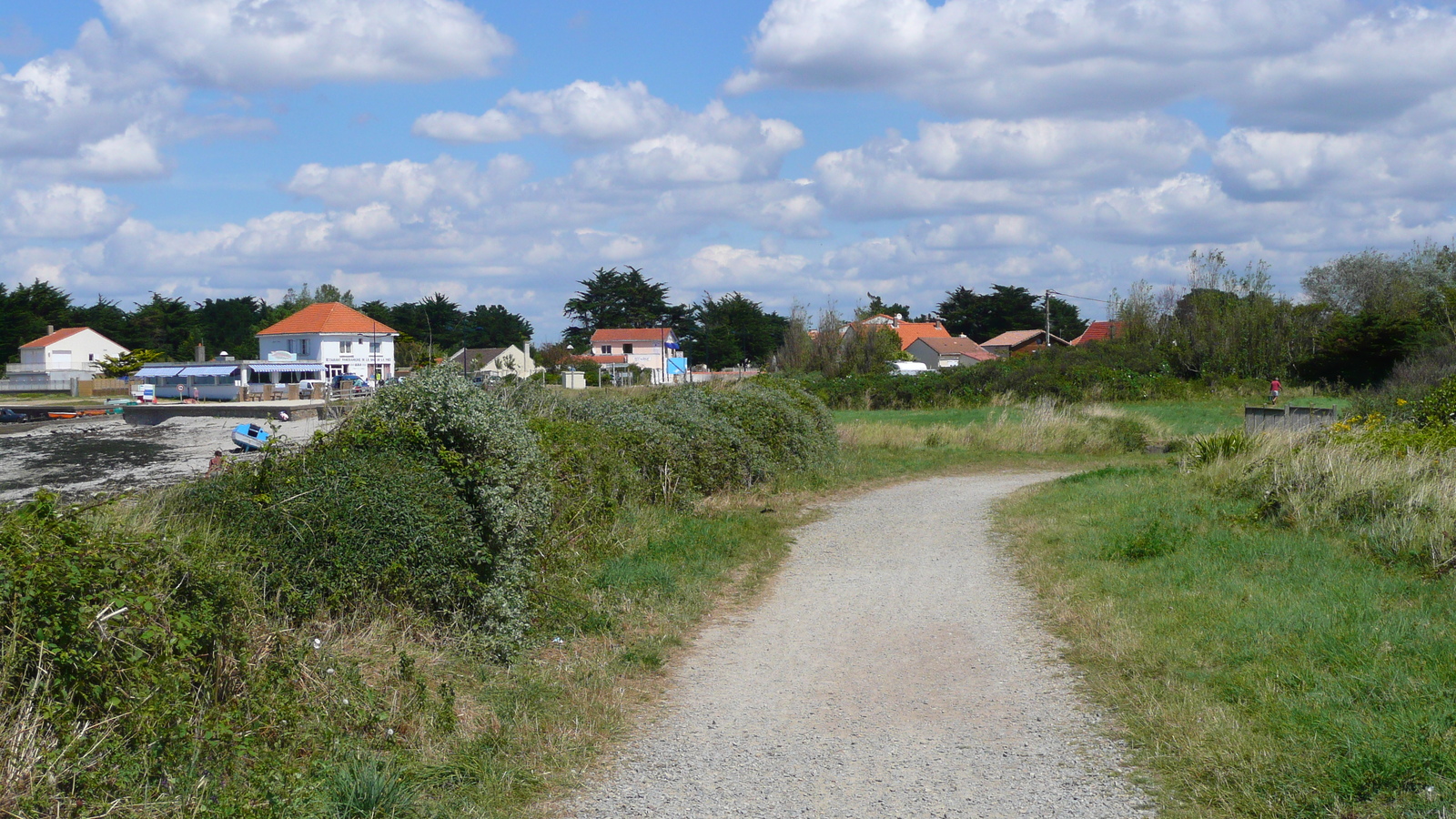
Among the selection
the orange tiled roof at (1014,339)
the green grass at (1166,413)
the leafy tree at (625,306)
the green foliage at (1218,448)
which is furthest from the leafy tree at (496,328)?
the green foliage at (1218,448)

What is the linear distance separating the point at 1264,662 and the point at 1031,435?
20195 mm

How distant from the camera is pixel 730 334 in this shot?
9669 centimetres

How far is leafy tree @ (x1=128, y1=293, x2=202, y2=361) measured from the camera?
92.2 meters

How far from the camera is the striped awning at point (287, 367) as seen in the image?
2793 inches

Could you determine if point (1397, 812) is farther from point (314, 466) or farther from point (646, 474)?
point (646, 474)

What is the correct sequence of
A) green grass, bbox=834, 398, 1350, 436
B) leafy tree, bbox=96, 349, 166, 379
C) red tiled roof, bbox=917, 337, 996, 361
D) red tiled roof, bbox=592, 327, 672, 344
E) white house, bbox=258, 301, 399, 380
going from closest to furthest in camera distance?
green grass, bbox=834, 398, 1350, 436 < leafy tree, bbox=96, 349, 166, 379 < white house, bbox=258, 301, 399, 380 < red tiled roof, bbox=917, 337, 996, 361 < red tiled roof, bbox=592, 327, 672, 344

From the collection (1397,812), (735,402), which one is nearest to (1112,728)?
(1397,812)

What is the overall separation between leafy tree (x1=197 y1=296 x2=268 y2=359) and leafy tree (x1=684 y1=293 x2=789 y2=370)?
40019mm

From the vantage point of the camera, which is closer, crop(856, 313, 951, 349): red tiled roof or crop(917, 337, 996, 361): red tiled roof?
crop(917, 337, 996, 361): red tiled roof

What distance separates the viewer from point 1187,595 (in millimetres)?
8438

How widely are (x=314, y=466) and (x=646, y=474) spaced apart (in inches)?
278

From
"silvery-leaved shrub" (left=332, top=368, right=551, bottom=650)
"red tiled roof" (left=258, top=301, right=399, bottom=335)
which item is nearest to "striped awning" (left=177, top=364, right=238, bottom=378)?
"red tiled roof" (left=258, top=301, right=399, bottom=335)

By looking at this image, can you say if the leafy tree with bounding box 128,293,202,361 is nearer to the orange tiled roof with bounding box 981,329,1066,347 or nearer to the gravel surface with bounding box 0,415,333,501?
the orange tiled roof with bounding box 981,329,1066,347

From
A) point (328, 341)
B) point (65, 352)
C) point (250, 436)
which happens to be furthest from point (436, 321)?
point (250, 436)
